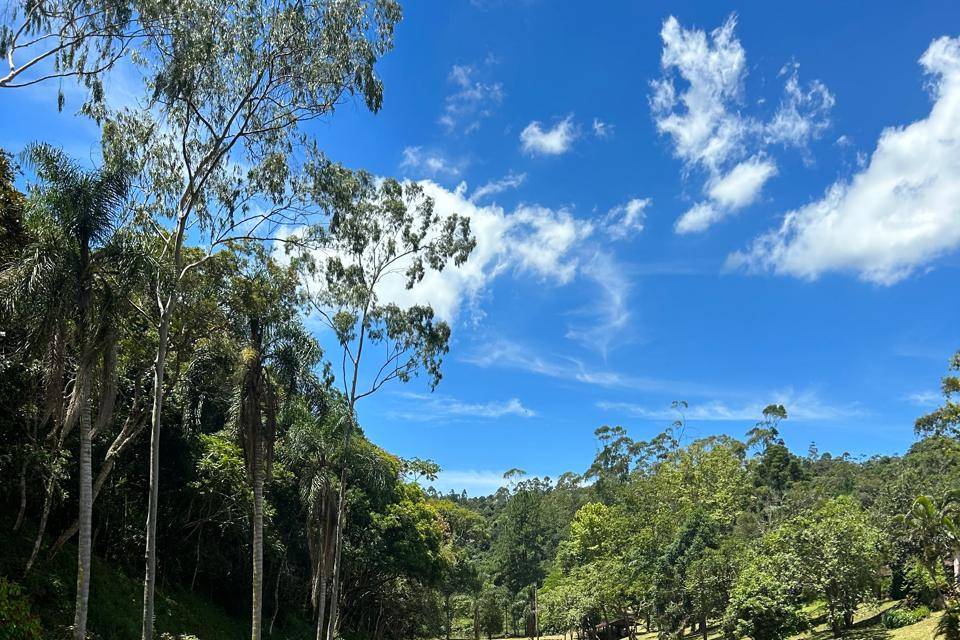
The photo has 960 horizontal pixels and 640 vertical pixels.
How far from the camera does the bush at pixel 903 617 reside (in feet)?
80.4

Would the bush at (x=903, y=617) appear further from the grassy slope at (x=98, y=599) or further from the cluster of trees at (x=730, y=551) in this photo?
the grassy slope at (x=98, y=599)

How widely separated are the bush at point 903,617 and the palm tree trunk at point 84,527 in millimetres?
29253

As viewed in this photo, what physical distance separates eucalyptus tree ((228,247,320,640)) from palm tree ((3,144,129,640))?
14.8ft

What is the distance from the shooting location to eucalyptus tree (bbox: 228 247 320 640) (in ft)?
51.4

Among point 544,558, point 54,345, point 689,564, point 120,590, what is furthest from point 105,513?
point 544,558

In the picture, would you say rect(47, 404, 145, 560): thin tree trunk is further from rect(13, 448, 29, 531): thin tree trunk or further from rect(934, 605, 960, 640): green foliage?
rect(934, 605, 960, 640): green foliage

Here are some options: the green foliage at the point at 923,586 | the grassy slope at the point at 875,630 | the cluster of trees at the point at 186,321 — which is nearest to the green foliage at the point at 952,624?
the grassy slope at the point at 875,630

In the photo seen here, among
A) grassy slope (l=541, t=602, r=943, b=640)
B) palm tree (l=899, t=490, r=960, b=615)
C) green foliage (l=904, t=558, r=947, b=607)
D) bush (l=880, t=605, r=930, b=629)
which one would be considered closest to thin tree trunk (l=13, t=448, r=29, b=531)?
palm tree (l=899, t=490, r=960, b=615)

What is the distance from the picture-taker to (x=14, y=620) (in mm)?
6531

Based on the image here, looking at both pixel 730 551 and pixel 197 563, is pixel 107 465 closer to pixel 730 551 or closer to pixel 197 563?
pixel 197 563

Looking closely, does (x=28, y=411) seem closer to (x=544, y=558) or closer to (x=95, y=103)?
(x=95, y=103)

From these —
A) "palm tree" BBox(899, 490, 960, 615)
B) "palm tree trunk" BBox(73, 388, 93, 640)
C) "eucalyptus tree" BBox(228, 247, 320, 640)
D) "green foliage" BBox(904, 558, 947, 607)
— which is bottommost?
"green foliage" BBox(904, 558, 947, 607)

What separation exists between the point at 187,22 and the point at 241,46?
1.24 meters

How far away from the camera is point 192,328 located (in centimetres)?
1858
